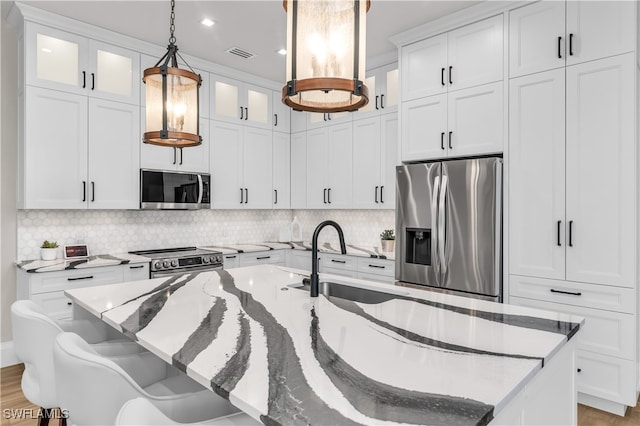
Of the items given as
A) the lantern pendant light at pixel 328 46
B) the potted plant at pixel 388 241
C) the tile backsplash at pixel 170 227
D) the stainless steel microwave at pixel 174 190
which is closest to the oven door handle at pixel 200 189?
the stainless steel microwave at pixel 174 190

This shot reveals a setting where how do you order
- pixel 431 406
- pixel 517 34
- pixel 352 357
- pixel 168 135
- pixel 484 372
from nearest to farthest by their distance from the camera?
pixel 431 406
pixel 484 372
pixel 352 357
pixel 168 135
pixel 517 34

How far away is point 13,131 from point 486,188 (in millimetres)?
4081

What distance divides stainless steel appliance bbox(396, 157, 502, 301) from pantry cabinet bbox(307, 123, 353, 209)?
109 cm

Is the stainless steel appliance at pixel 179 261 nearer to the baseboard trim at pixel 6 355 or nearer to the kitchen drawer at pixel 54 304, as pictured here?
the kitchen drawer at pixel 54 304

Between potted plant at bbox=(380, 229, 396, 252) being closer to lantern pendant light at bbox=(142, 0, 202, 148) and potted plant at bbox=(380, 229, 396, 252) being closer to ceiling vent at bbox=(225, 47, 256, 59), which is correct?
ceiling vent at bbox=(225, 47, 256, 59)

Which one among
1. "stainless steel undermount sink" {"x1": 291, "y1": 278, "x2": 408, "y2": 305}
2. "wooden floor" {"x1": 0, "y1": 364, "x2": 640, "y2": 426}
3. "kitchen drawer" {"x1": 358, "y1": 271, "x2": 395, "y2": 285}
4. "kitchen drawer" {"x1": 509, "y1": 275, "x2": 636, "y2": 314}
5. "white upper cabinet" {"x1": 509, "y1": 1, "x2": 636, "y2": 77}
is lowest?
"wooden floor" {"x1": 0, "y1": 364, "x2": 640, "y2": 426}

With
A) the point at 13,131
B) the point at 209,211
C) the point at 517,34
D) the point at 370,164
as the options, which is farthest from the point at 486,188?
the point at 13,131

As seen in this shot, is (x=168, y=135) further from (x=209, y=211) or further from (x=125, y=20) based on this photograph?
(x=209, y=211)

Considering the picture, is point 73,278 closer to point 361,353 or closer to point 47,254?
point 47,254

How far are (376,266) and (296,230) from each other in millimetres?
1943

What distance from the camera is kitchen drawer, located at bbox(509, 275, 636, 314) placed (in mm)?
2527

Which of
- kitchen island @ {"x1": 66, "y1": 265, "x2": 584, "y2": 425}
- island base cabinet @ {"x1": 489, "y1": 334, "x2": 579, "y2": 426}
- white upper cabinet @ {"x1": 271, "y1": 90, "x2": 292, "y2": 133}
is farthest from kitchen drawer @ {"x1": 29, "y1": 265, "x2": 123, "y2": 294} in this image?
island base cabinet @ {"x1": 489, "y1": 334, "x2": 579, "y2": 426}

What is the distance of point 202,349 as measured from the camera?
120cm

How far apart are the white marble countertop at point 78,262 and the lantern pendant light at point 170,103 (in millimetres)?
1760
